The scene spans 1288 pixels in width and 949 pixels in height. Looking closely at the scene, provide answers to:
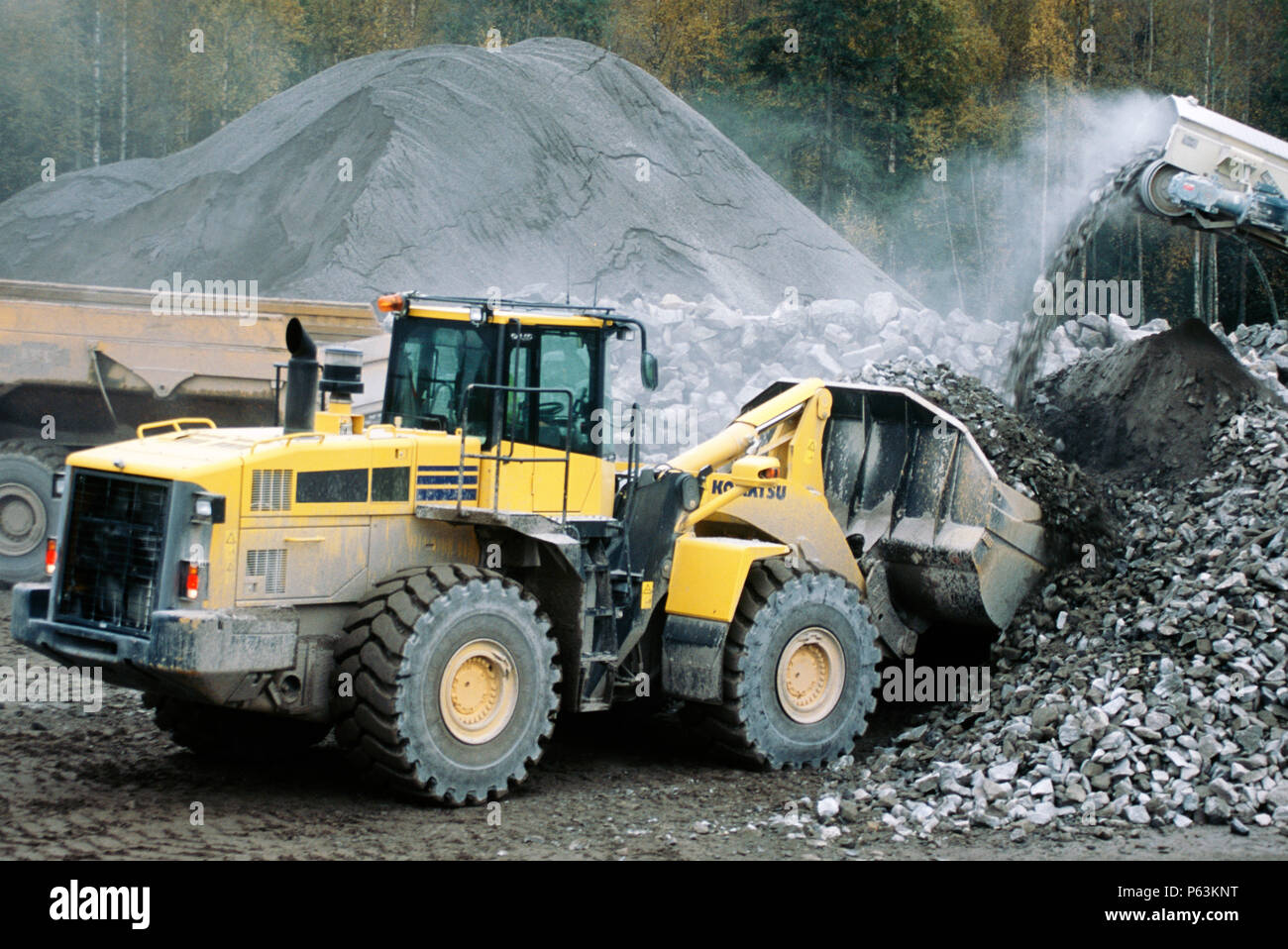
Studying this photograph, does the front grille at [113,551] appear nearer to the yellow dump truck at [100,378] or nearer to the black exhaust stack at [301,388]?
the black exhaust stack at [301,388]

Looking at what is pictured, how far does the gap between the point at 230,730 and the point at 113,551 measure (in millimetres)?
1557

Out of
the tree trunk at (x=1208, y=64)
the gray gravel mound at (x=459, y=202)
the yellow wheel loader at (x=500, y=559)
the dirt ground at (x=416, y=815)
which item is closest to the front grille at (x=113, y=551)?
the yellow wheel loader at (x=500, y=559)

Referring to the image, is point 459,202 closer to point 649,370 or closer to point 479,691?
point 649,370

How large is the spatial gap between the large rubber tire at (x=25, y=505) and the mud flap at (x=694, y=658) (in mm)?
7132

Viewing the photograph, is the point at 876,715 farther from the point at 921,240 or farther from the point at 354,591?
the point at 921,240

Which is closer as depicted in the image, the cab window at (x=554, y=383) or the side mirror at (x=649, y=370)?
the side mirror at (x=649, y=370)

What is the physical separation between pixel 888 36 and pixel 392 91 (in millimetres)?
16003

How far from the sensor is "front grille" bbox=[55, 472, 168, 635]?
22.4 feet

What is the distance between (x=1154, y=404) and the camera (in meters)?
11.4

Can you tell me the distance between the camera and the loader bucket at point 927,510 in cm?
939

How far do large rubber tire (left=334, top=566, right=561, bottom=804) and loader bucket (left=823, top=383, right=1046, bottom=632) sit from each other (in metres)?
3.13

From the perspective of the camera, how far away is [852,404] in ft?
33.0

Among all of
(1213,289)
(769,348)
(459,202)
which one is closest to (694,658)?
(769,348)

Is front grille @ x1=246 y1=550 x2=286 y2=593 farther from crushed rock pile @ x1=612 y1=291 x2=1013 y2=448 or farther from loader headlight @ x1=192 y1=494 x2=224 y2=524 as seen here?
crushed rock pile @ x1=612 y1=291 x2=1013 y2=448
